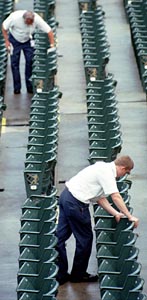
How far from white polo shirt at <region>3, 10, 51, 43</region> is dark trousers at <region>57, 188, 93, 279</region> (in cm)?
562

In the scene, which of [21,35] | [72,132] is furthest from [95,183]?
[21,35]

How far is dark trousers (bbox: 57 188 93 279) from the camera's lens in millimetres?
10484

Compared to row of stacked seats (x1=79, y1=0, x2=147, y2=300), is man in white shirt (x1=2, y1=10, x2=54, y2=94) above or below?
above

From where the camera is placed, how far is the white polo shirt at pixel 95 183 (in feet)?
33.4

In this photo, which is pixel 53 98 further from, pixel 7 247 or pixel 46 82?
pixel 7 247

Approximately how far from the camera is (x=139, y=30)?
16969 millimetres

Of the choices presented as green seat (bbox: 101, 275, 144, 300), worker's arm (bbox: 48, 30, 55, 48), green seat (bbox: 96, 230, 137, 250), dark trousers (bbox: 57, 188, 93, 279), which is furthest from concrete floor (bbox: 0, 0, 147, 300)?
green seat (bbox: 101, 275, 144, 300)

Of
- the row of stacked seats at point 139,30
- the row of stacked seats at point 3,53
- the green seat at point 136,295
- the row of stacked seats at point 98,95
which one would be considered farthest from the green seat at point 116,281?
the row of stacked seats at point 139,30

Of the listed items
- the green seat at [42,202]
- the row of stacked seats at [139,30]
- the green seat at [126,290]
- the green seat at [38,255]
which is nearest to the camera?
the green seat at [126,290]

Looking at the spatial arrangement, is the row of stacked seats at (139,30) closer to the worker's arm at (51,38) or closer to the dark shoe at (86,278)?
the worker's arm at (51,38)

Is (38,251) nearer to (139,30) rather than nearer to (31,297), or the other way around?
(31,297)

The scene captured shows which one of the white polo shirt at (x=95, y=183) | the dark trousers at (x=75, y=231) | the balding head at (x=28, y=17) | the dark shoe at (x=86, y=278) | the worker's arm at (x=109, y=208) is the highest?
the balding head at (x=28, y=17)

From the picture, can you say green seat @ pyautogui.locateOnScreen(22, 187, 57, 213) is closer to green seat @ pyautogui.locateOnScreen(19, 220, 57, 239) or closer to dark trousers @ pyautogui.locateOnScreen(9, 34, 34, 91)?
green seat @ pyautogui.locateOnScreen(19, 220, 57, 239)

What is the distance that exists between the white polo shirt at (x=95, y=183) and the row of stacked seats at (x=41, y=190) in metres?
0.32
